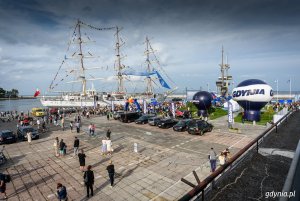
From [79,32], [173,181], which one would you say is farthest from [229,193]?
[79,32]

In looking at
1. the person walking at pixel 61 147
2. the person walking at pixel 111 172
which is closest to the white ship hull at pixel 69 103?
the person walking at pixel 61 147

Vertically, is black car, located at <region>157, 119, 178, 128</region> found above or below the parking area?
above

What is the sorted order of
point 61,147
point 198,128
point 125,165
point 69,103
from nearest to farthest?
point 125,165
point 61,147
point 198,128
point 69,103

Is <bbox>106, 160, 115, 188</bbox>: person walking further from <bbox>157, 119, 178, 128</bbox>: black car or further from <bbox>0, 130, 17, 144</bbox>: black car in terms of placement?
<bbox>157, 119, 178, 128</bbox>: black car

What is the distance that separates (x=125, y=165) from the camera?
1575 centimetres

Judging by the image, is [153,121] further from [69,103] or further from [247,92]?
[69,103]

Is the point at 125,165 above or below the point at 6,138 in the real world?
below

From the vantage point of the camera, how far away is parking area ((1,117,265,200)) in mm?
11867

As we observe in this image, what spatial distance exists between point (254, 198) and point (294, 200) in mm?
894

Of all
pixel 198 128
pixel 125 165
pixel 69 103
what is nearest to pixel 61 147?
pixel 125 165

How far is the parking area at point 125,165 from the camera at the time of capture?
11867 millimetres

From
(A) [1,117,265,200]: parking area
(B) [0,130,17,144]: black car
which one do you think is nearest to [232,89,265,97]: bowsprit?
(A) [1,117,265,200]: parking area

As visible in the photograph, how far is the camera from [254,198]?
5.24 metres

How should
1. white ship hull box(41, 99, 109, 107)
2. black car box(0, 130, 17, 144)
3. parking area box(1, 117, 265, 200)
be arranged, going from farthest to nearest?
1. white ship hull box(41, 99, 109, 107)
2. black car box(0, 130, 17, 144)
3. parking area box(1, 117, 265, 200)
